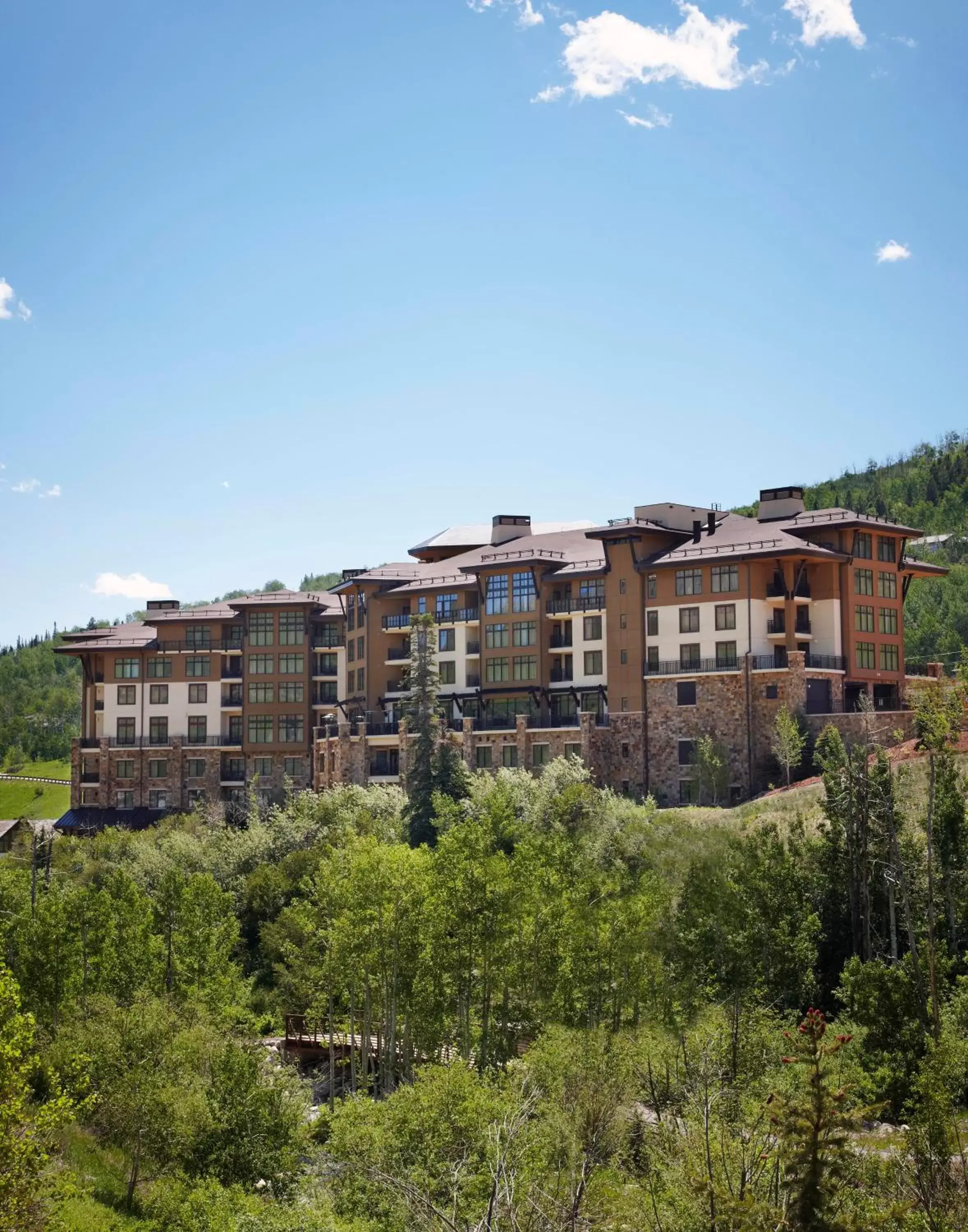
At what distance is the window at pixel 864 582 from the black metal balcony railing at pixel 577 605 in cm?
1240

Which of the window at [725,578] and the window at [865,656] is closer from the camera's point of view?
the window at [725,578]

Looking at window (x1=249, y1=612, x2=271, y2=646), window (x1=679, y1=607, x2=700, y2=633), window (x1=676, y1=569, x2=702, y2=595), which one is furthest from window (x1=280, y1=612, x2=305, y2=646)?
window (x1=679, y1=607, x2=700, y2=633)

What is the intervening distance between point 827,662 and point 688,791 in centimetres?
871

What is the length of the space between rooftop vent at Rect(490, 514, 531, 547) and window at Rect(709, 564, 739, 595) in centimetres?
1883

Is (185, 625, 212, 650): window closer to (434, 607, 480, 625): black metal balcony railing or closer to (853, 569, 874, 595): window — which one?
(434, 607, 480, 625): black metal balcony railing

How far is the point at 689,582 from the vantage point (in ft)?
226

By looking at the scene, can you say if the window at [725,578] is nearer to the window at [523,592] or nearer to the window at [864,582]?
the window at [864,582]

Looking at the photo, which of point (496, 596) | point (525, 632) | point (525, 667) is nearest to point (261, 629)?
point (496, 596)

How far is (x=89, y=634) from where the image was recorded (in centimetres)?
9731

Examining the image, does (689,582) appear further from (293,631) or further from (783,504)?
(293,631)

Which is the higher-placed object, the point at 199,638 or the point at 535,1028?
the point at 199,638

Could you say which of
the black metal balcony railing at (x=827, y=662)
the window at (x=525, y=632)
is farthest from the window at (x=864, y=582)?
the window at (x=525, y=632)

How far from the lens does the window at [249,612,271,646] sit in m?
91.2

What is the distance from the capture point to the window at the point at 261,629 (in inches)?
3593
